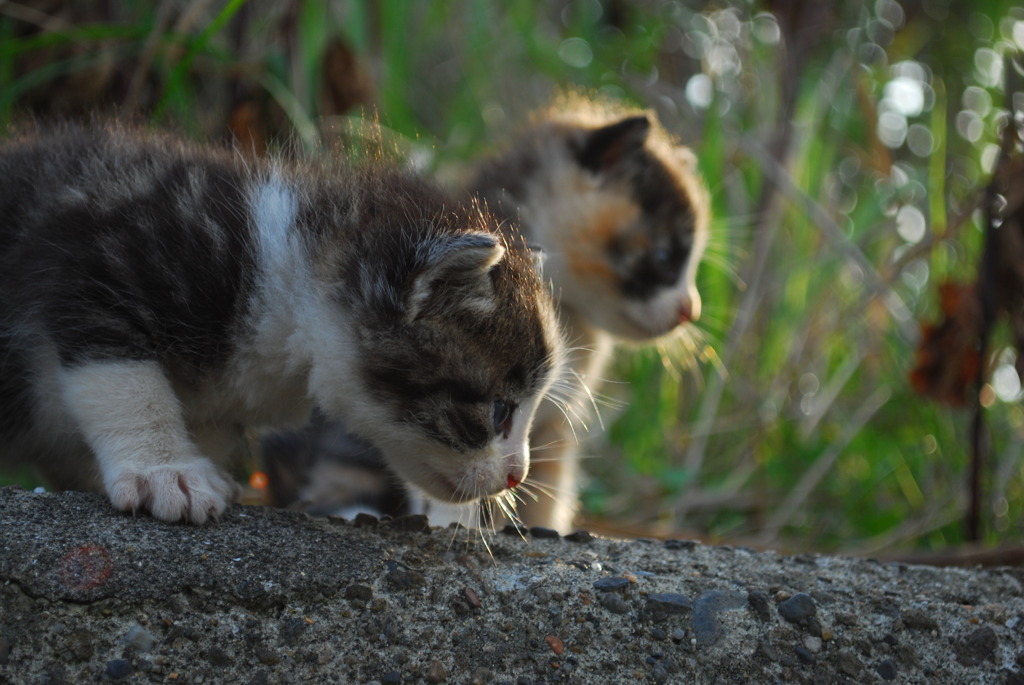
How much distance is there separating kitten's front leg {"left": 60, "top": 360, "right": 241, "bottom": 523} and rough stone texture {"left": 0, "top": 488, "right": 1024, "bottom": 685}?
4cm

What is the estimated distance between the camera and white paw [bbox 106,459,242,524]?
1697 millimetres

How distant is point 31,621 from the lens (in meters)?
1.47

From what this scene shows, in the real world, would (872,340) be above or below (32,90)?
above

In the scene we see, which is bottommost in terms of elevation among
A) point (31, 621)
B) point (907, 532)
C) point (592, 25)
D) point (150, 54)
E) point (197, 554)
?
point (31, 621)

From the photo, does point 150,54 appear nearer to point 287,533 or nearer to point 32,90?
point 32,90

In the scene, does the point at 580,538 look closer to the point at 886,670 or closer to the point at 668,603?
the point at 668,603

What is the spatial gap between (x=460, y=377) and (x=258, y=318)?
41 cm

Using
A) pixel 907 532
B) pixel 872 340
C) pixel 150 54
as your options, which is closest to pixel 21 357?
pixel 150 54

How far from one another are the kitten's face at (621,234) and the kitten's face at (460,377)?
117 cm

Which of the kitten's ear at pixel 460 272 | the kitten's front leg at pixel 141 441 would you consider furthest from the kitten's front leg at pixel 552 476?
the kitten's front leg at pixel 141 441

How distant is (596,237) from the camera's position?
3.20 m

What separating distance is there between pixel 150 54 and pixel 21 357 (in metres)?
1.52

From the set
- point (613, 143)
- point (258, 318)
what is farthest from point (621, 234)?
point (258, 318)

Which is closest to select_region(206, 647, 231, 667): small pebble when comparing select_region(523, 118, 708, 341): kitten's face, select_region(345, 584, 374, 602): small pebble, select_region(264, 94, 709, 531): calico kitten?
select_region(345, 584, 374, 602): small pebble
